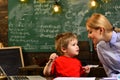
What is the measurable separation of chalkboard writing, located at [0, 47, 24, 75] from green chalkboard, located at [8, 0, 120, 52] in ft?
0.55

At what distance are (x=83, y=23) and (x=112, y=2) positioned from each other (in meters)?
0.67

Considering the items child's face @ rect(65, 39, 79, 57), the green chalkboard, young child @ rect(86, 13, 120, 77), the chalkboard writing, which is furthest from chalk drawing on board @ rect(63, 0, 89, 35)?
young child @ rect(86, 13, 120, 77)

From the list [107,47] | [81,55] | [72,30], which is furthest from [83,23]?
[107,47]

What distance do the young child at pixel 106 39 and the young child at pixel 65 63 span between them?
0.70 feet

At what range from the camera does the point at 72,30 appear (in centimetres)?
580

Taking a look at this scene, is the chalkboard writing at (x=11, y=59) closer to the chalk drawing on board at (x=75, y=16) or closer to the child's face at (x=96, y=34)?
the chalk drawing on board at (x=75, y=16)

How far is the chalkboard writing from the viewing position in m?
5.89

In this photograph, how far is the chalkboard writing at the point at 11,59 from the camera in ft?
19.3

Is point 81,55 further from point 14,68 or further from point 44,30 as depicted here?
point 14,68

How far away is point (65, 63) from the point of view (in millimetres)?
2627

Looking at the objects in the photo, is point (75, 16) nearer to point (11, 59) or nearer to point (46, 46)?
point (46, 46)

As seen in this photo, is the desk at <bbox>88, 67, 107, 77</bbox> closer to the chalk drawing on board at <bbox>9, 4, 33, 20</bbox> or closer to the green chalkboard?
the green chalkboard

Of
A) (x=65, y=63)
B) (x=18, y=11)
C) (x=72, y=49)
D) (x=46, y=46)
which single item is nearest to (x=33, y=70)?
(x=72, y=49)

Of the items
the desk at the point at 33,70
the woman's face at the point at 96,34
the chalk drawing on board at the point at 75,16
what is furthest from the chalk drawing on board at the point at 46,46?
the woman's face at the point at 96,34
